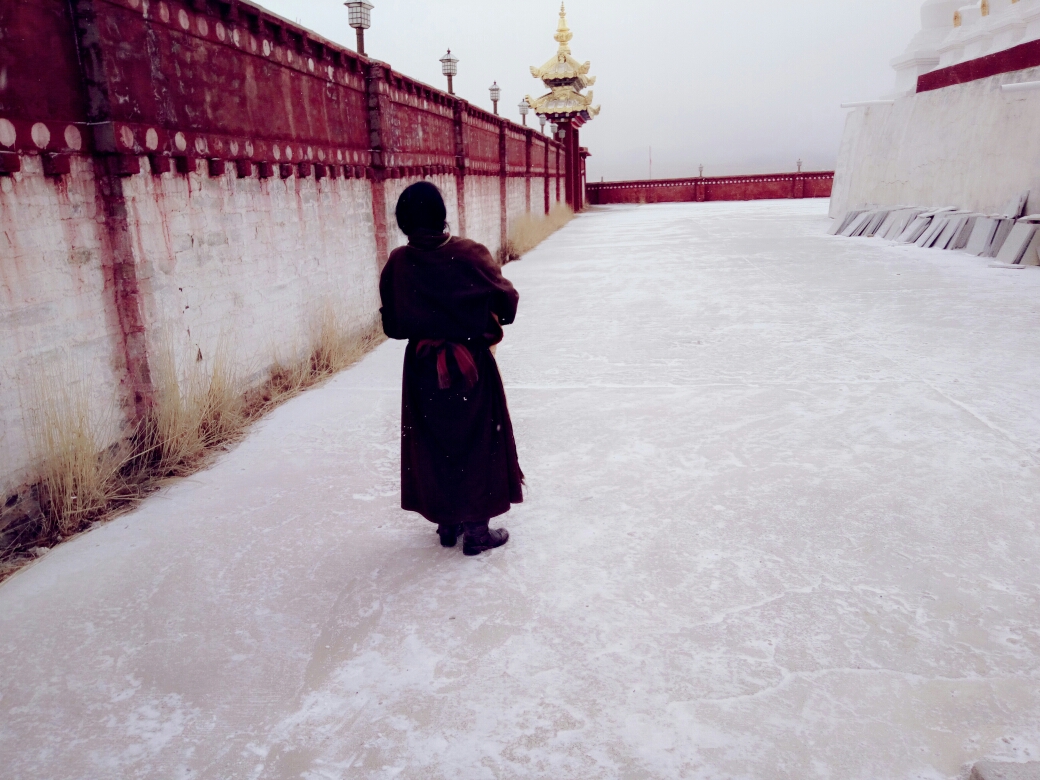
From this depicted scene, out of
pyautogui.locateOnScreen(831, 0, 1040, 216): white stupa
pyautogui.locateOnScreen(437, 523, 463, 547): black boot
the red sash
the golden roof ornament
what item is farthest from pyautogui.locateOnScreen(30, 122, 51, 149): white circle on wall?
the golden roof ornament

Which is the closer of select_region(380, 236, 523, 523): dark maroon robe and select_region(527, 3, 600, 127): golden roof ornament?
select_region(380, 236, 523, 523): dark maroon robe

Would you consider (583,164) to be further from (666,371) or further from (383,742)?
(383,742)

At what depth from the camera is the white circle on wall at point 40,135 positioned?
3045 mm

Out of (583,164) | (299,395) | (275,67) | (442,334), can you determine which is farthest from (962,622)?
(583,164)

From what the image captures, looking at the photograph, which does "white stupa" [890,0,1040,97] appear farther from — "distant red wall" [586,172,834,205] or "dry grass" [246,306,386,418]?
"distant red wall" [586,172,834,205]

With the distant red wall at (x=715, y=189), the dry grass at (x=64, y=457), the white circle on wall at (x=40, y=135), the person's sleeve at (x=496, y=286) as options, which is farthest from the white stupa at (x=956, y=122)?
the distant red wall at (x=715, y=189)

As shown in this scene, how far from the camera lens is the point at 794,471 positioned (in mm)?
3535

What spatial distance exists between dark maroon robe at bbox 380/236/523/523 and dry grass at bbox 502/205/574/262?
11.6m

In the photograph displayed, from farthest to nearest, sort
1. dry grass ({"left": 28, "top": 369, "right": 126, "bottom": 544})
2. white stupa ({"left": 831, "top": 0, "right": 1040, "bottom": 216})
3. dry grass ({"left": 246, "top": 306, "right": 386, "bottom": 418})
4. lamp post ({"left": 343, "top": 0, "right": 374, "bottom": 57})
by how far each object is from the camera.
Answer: white stupa ({"left": 831, "top": 0, "right": 1040, "bottom": 216}), lamp post ({"left": 343, "top": 0, "right": 374, "bottom": 57}), dry grass ({"left": 246, "top": 306, "right": 386, "bottom": 418}), dry grass ({"left": 28, "top": 369, "right": 126, "bottom": 544})

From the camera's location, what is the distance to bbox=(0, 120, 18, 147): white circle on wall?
2.87m

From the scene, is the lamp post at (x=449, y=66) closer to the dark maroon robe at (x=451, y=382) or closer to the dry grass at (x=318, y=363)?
the dry grass at (x=318, y=363)

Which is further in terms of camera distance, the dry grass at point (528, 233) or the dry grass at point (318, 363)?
the dry grass at point (528, 233)

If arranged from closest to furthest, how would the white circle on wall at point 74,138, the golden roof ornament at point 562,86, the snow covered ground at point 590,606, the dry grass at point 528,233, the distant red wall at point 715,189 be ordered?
the snow covered ground at point 590,606, the white circle on wall at point 74,138, the dry grass at point 528,233, the golden roof ornament at point 562,86, the distant red wall at point 715,189

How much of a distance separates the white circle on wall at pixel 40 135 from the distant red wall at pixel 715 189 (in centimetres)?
3735
